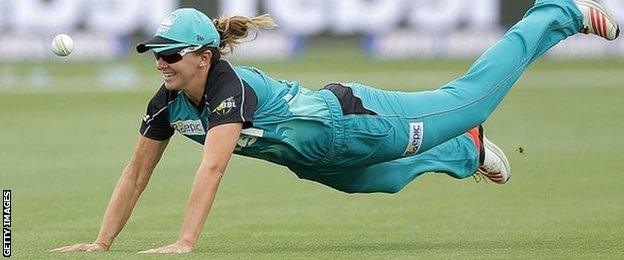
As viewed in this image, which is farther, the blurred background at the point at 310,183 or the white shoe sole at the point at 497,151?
the white shoe sole at the point at 497,151

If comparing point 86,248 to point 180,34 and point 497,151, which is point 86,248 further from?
point 497,151

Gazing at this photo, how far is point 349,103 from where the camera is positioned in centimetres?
924

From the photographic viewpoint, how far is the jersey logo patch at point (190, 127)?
8.98m

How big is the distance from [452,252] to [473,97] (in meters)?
1.10

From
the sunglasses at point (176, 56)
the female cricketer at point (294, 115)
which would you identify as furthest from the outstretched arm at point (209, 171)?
the sunglasses at point (176, 56)

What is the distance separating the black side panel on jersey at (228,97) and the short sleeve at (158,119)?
374 millimetres

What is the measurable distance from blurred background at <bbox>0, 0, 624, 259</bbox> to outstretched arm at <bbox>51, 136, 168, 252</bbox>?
1.00ft

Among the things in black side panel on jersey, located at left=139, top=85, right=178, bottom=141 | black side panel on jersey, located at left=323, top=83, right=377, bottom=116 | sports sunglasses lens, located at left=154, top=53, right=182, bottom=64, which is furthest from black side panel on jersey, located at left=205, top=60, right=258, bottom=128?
black side panel on jersey, located at left=323, top=83, right=377, bottom=116

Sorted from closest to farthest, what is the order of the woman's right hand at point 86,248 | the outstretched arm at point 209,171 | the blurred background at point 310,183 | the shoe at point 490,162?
1. the outstretched arm at point 209,171
2. the woman's right hand at point 86,248
3. the blurred background at point 310,183
4. the shoe at point 490,162

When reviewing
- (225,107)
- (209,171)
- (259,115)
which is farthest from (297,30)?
(209,171)

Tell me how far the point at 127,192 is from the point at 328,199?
422 centimetres

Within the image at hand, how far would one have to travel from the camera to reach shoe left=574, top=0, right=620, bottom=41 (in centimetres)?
1038

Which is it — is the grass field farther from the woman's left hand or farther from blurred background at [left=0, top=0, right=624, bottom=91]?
blurred background at [left=0, top=0, right=624, bottom=91]

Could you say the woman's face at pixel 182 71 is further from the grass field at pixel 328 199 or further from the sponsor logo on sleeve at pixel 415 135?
the sponsor logo on sleeve at pixel 415 135
